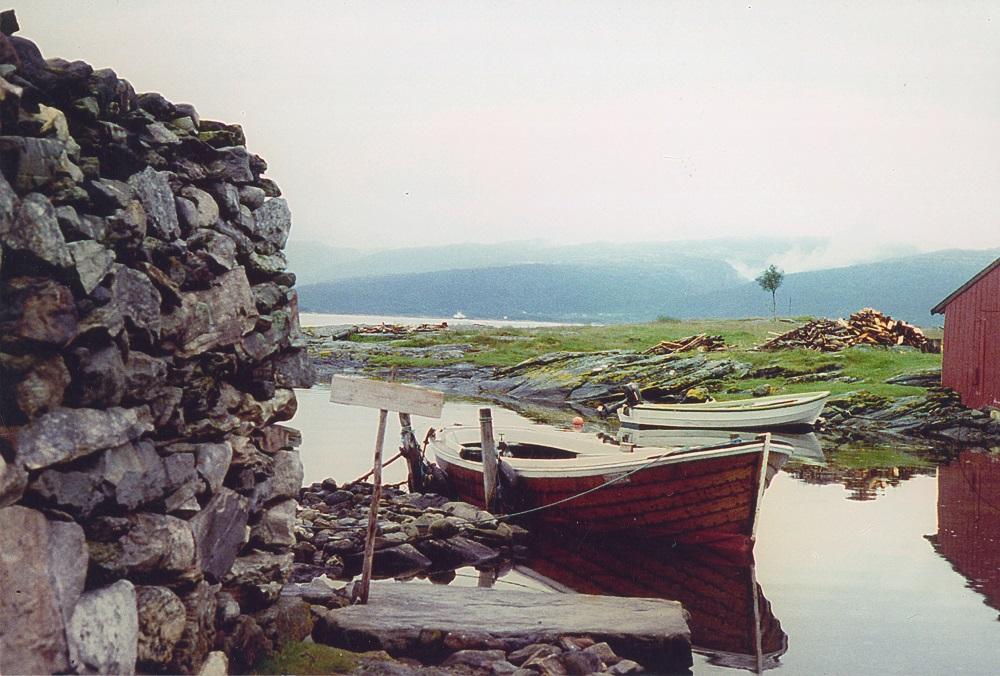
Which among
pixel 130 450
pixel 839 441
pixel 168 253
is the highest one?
pixel 168 253

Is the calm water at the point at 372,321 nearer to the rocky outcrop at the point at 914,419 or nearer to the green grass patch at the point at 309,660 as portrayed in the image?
the rocky outcrop at the point at 914,419

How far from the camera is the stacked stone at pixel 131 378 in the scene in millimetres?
4965

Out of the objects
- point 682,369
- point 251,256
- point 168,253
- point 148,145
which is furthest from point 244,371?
point 682,369

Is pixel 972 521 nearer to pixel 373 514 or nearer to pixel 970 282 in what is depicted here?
pixel 373 514

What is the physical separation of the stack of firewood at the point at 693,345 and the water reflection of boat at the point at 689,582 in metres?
39.2

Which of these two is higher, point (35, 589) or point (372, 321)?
point (35, 589)

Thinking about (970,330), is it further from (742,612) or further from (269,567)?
(269,567)

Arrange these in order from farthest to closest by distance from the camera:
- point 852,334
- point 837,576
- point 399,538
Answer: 1. point 852,334
2. point 837,576
3. point 399,538

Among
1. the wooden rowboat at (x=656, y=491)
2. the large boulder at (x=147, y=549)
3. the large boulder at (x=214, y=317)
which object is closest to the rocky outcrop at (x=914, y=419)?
the wooden rowboat at (x=656, y=491)

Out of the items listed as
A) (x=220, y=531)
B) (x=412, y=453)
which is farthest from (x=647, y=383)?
(x=220, y=531)

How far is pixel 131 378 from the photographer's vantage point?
19.0 feet

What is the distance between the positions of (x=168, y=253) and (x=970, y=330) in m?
32.6

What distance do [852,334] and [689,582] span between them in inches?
1530

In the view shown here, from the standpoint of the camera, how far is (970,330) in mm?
33531
